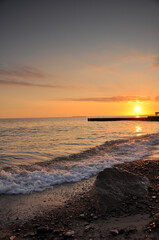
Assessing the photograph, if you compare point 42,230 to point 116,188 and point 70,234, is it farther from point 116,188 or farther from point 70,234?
point 116,188

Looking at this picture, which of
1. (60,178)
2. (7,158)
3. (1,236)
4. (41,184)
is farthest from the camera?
(7,158)

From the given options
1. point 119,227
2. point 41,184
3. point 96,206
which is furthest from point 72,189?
point 119,227

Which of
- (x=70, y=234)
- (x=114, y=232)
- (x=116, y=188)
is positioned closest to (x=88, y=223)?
(x=70, y=234)

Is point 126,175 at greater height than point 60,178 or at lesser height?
greater

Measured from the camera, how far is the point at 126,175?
17.4 feet

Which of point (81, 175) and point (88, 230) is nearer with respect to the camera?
point (88, 230)

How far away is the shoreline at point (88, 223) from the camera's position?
132 inches

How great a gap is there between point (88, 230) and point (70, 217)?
750mm

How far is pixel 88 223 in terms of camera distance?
3.81 metres

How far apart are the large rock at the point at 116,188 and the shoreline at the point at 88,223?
19 cm

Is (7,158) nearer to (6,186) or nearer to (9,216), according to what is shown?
(6,186)

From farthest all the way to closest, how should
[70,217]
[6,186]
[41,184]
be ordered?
[41,184] → [6,186] → [70,217]

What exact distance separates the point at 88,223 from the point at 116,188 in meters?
1.45

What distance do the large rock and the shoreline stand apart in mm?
195
